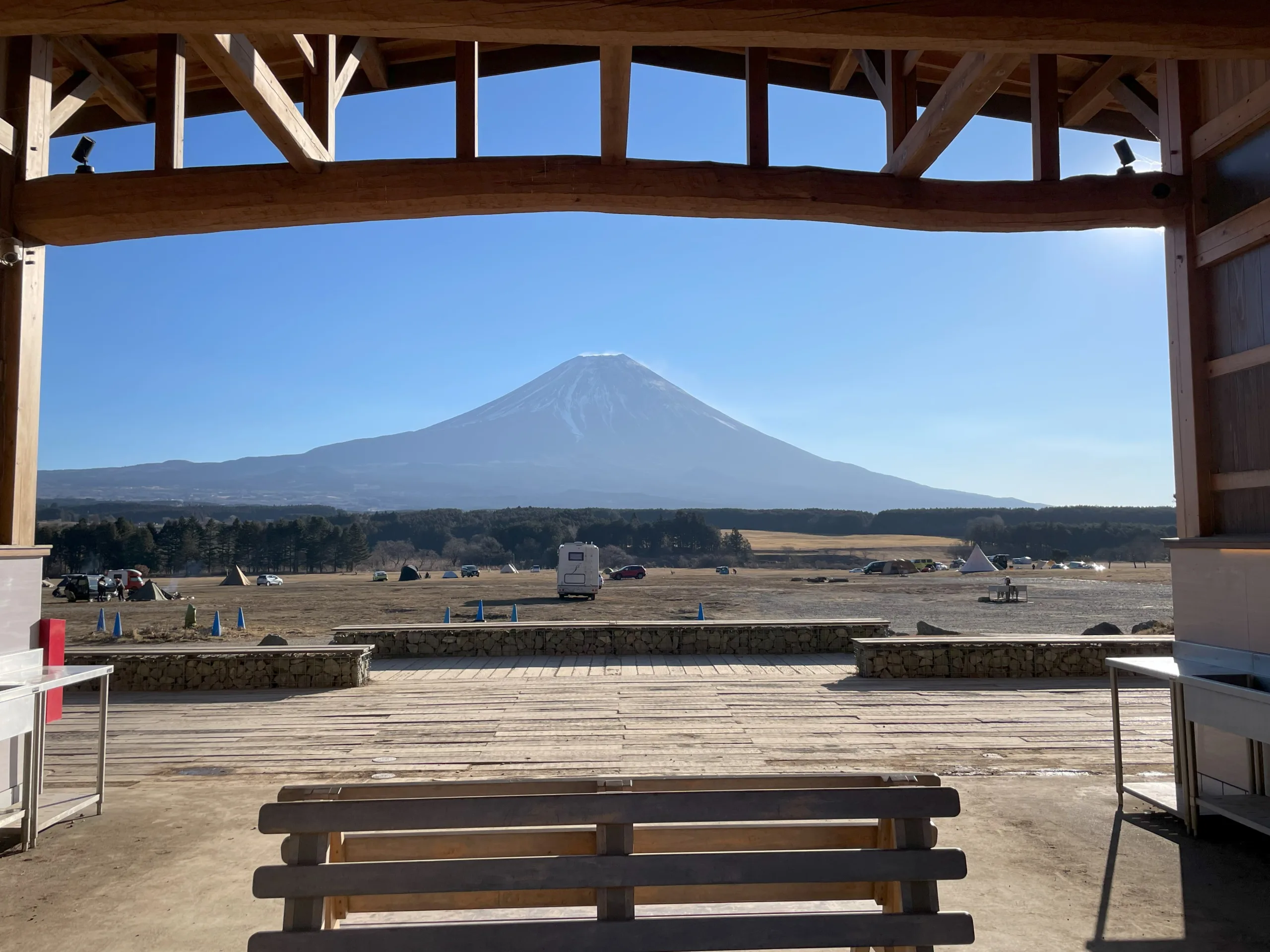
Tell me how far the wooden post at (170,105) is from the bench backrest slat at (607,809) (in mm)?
3900

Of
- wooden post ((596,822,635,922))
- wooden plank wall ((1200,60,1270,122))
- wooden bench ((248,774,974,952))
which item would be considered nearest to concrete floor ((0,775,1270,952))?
wooden bench ((248,774,974,952))

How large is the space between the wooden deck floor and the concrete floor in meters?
0.91

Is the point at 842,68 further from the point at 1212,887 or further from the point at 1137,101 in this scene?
the point at 1212,887

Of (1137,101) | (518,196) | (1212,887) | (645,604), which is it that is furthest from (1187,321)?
(645,604)

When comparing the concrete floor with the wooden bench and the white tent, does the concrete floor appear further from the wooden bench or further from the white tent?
the white tent

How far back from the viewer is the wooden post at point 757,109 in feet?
15.4

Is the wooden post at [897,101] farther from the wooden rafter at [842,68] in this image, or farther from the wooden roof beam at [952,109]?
the wooden rafter at [842,68]

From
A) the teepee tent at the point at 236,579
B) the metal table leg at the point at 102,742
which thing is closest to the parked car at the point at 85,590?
the teepee tent at the point at 236,579

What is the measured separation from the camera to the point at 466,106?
4.63m

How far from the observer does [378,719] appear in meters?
7.12

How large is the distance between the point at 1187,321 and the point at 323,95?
5017mm

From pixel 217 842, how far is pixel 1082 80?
716cm

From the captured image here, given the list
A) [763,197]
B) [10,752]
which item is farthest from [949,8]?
[10,752]

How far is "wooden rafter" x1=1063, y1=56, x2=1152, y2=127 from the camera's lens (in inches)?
215
